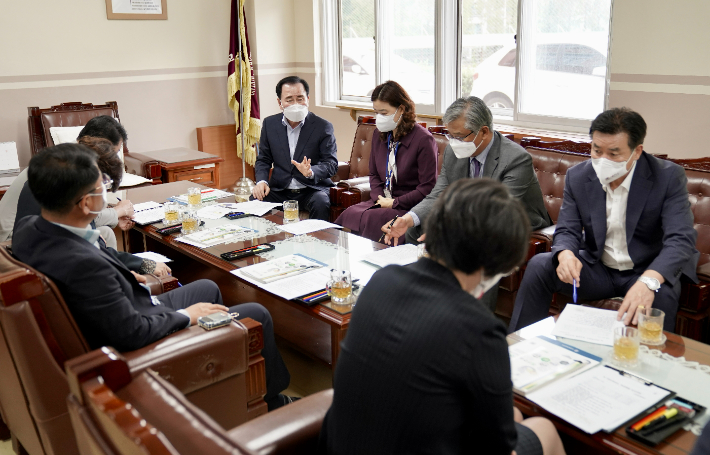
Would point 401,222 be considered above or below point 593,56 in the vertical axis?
below

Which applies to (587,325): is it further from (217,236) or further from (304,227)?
(217,236)

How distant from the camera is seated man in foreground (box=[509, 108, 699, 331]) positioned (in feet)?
7.82

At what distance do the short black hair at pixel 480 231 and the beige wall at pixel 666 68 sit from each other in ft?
9.33

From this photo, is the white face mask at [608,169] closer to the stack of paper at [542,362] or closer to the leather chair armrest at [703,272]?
the leather chair armrest at [703,272]

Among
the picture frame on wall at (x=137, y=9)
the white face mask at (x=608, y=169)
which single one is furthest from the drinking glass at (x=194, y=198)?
the picture frame on wall at (x=137, y=9)

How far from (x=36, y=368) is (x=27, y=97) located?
4.45 meters

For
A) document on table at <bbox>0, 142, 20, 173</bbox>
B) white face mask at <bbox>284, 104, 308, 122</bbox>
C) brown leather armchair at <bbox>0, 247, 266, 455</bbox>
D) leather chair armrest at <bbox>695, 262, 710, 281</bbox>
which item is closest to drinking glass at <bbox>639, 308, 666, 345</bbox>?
leather chair armrest at <bbox>695, 262, 710, 281</bbox>

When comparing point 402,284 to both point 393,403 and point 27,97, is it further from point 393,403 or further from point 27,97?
point 27,97

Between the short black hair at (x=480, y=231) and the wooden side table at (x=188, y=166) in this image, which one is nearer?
the short black hair at (x=480, y=231)

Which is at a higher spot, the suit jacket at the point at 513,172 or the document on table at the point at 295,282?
the suit jacket at the point at 513,172

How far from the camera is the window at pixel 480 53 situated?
14.1 ft

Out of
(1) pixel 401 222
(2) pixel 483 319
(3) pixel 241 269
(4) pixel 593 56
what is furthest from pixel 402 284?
(4) pixel 593 56

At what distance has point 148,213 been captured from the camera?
132 inches

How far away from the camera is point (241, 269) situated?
2426 millimetres
